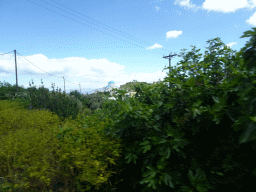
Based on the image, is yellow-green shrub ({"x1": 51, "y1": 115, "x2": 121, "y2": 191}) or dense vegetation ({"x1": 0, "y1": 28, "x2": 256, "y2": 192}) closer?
dense vegetation ({"x1": 0, "y1": 28, "x2": 256, "y2": 192})

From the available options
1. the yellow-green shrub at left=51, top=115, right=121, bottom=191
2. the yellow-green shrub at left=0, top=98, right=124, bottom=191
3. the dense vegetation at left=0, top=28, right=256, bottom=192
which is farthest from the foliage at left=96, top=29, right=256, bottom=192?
the yellow-green shrub at left=0, top=98, right=124, bottom=191

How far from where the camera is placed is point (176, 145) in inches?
85.9

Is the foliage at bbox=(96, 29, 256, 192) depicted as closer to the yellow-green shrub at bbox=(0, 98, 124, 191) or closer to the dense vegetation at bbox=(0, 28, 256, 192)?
the dense vegetation at bbox=(0, 28, 256, 192)

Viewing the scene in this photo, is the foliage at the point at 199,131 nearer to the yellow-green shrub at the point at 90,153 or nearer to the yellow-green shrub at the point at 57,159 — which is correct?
the yellow-green shrub at the point at 90,153

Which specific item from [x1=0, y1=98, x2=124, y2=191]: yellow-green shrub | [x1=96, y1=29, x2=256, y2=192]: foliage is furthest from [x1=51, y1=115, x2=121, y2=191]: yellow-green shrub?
[x1=96, y1=29, x2=256, y2=192]: foliage

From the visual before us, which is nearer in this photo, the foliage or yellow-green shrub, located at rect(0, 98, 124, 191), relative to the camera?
the foliage

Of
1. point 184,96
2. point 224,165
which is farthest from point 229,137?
point 184,96

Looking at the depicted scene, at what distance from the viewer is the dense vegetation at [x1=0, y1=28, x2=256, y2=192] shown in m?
2.13

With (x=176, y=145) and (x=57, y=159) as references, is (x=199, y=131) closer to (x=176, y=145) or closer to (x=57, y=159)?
(x=176, y=145)

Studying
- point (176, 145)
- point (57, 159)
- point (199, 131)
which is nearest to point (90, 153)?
point (57, 159)

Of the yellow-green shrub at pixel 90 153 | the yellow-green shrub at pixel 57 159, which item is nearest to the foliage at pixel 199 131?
the yellow-green shrub at pixel 90 153

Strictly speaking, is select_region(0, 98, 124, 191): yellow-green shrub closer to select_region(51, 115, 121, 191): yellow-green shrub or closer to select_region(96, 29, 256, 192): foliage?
select_region(51, 115, 121, 191): yellow-green shrub

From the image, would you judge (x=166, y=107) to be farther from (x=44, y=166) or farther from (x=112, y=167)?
(x=44, y=166)

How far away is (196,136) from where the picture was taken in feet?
8.16
